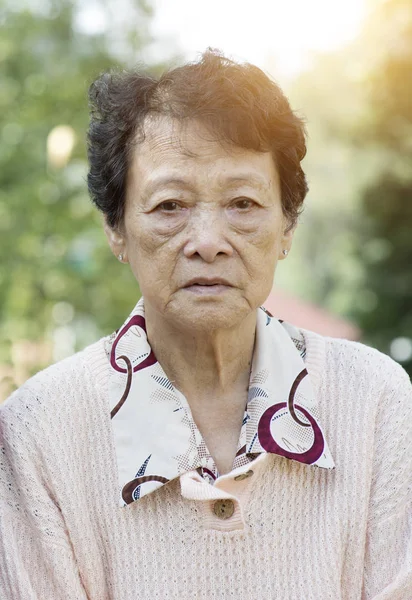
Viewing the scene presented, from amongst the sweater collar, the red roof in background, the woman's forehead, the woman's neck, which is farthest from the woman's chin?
the red roof in background

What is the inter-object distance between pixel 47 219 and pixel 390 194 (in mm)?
3732

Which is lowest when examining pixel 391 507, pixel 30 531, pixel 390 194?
pixel 391 507

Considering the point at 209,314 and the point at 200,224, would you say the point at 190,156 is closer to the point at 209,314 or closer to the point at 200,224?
the point at 200,224

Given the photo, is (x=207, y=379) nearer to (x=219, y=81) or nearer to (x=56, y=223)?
(x=219, y=81)

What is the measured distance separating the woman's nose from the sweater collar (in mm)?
377

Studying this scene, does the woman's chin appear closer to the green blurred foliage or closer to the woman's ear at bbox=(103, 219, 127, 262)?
the woman's ear at bbox=(103, 219, 127, 262)

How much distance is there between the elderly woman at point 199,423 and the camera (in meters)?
2.04

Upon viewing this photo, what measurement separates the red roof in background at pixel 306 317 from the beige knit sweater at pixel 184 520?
993 cm

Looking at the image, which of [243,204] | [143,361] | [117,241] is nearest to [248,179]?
[243,204]

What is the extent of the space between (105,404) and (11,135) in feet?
14.6

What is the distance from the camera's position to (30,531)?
6.79 ft

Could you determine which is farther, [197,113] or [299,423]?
[299,423]

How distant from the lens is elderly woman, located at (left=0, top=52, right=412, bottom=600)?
6.71ft

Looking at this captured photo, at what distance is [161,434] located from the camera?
2.14m
